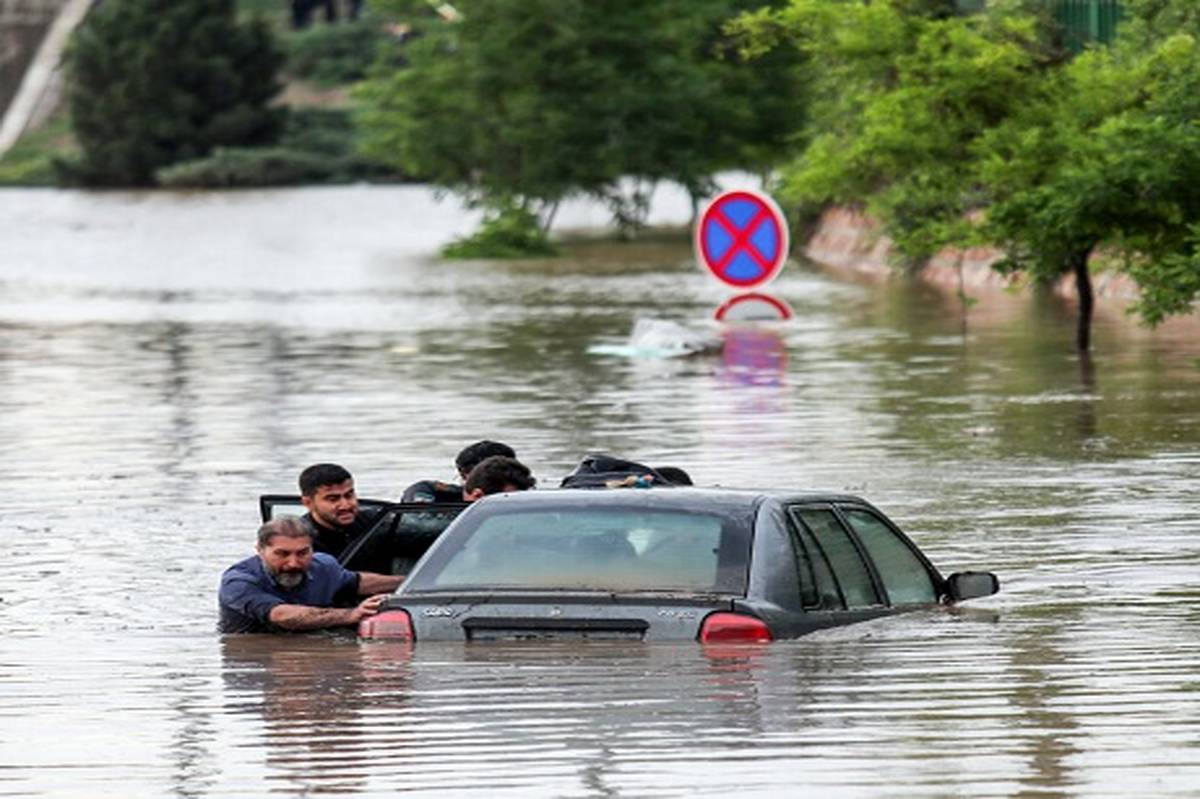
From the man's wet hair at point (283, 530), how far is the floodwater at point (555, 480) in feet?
1.31

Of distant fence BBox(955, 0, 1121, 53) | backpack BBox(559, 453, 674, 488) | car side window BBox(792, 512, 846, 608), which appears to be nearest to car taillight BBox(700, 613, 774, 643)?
car side window BBox(792, 512, 846, 608)

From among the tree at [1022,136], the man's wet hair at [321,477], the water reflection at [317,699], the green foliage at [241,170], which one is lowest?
the green foliage at [241,170]

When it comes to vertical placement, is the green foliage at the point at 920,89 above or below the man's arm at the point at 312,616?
above

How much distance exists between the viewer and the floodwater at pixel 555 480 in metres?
10.5

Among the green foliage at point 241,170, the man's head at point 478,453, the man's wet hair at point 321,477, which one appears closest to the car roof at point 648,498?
the man's wet hair at point 321,477

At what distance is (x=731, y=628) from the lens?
39.7 ft

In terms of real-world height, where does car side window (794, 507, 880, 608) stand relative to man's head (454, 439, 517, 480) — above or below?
Answer: below

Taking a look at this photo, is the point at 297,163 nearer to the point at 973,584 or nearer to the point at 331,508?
the point at 331,508

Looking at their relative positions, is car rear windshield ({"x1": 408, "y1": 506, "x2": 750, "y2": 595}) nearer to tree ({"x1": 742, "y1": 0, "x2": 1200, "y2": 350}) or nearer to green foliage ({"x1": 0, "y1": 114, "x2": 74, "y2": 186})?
A: tree ({"x1": 742, "y1": 0, "x2": 1200, "y2": 350})

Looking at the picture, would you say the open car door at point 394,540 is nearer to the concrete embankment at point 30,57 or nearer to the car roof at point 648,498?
the car roof at point 648,498

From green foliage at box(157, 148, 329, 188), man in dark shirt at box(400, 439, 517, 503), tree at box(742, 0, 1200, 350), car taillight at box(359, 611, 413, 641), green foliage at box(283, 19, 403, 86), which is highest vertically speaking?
green foliage at box(283, 19, 403, 86)

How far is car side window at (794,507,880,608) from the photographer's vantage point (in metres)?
13.0

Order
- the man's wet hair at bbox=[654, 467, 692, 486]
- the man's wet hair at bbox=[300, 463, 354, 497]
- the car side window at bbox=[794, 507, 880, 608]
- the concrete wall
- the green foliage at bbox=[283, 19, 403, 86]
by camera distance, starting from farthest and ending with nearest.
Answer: the concrete wall → the green foliage at bbox=[283, 19, 403, 86] → the man's wet hair at bbox=[654, 467, 692, 486] → the man's wet hair at bbox=[300, 463, 354, 497] → the car side window at bbox=[794, 507, 880, 608]

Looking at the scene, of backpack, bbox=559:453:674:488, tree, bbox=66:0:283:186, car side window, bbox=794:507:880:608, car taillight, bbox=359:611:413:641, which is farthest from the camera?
tree, bbox=66:0:283:186
